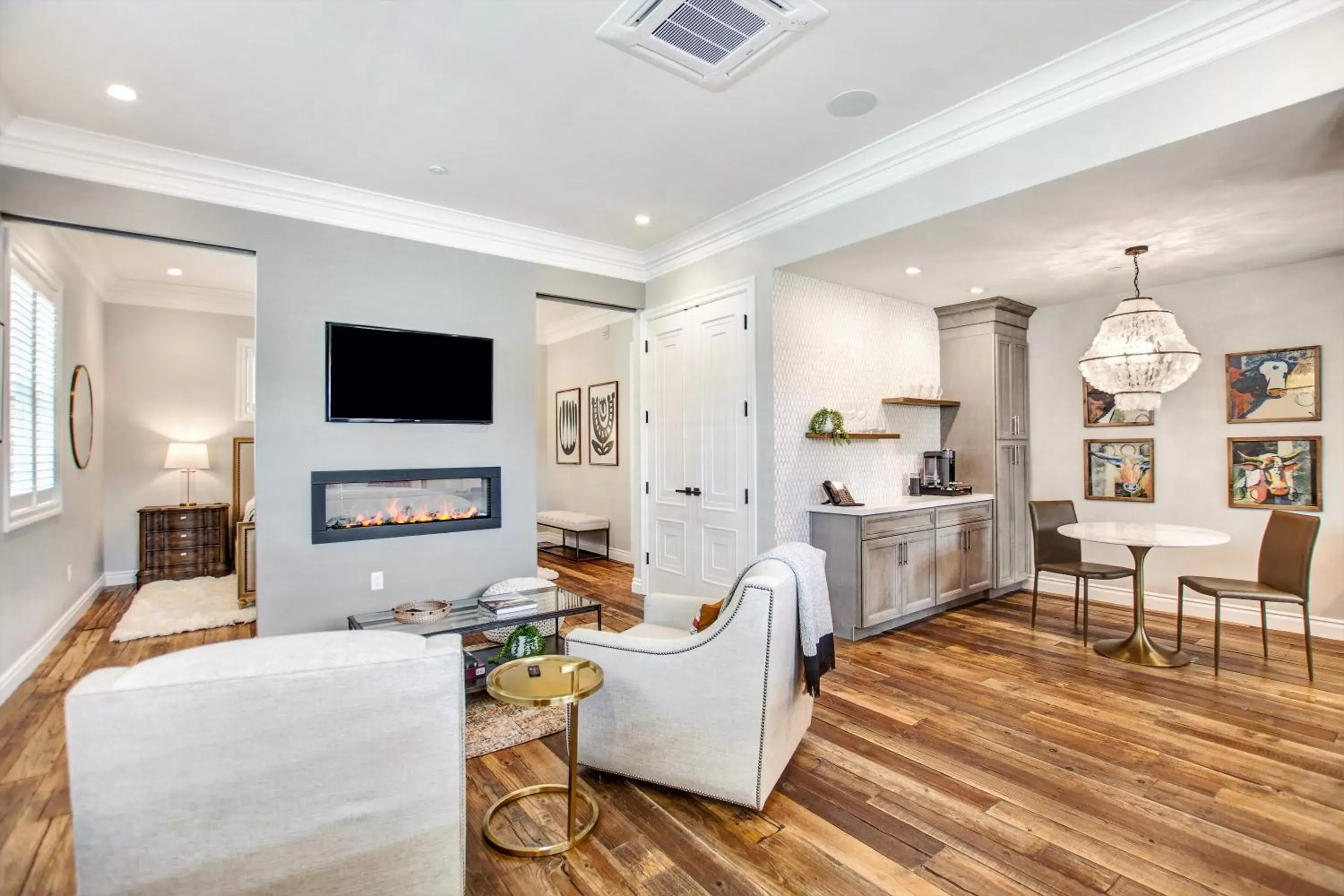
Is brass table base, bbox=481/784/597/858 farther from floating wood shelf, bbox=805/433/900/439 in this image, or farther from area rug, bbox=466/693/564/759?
floating wood shelf, bbox=805/433/900/439

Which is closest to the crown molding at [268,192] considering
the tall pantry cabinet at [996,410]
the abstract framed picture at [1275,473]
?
the tall pantry cabinet at [996,410]

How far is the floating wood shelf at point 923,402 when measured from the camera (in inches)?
204

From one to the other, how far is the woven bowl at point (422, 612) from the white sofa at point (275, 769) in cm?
193

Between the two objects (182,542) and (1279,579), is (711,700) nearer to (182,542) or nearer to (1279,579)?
(1279,579)

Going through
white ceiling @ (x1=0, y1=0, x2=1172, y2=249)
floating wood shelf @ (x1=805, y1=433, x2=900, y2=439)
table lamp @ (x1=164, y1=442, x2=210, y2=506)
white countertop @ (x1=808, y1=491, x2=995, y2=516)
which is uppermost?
white ceiling @ (x1=0, y1=0, x2=1172, y2=249)

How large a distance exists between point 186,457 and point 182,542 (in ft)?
2.65

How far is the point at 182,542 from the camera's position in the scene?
6.20 metres

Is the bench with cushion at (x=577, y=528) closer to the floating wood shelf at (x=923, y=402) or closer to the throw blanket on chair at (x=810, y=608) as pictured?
the floating wood shelf at (x=923, y=402)

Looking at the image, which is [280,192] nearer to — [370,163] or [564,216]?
[370,163]

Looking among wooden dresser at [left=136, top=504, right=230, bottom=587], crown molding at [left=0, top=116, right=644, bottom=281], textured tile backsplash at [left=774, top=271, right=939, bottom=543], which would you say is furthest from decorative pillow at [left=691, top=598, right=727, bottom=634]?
wooden dresser at [left=136, top=504, right=230, bottom=587]

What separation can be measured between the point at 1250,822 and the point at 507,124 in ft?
13.6

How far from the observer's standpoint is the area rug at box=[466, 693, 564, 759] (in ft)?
9.32

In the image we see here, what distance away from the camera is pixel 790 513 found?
4484 mm

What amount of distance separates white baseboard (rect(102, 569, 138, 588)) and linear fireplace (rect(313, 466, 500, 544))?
12.2 ft
